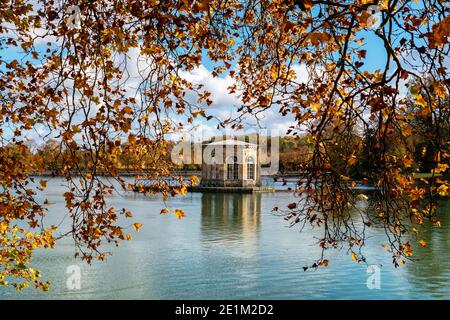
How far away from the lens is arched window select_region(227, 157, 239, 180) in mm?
33000

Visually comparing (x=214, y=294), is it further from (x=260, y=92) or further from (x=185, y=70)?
(x=185, y=70)

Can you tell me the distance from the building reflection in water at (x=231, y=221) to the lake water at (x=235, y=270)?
79mm

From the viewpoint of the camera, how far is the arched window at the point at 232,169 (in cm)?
3300

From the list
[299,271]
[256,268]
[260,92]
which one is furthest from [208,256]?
[260,92]

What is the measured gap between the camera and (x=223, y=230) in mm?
15828

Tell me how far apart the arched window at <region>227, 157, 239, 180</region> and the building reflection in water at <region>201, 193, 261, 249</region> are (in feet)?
18.7

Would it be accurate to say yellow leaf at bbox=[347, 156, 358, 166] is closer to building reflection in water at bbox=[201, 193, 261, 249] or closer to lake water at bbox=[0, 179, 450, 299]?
lake water at bbox=[0, 179, 450, 299]

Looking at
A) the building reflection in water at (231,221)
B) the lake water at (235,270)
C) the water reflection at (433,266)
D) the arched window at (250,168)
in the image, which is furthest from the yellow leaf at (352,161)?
the arched window at (250,168)

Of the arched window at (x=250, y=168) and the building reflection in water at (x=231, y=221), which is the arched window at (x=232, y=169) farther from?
the building reflection in water at (x=231, y=221)

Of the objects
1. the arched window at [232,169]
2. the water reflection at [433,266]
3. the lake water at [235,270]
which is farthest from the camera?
the arched window at [232,169]

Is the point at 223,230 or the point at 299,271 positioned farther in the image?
the point at 223,230

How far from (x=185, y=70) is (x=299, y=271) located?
6.97m

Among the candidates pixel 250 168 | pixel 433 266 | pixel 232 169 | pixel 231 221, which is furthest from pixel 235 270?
pixel 250 168

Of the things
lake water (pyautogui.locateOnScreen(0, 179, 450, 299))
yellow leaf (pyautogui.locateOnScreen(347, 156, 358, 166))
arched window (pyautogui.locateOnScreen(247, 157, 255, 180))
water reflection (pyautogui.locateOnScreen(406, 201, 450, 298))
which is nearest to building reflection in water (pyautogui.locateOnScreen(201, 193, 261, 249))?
lake water (pyautogui.locateOnScreen(0, 179, 450, 299))
